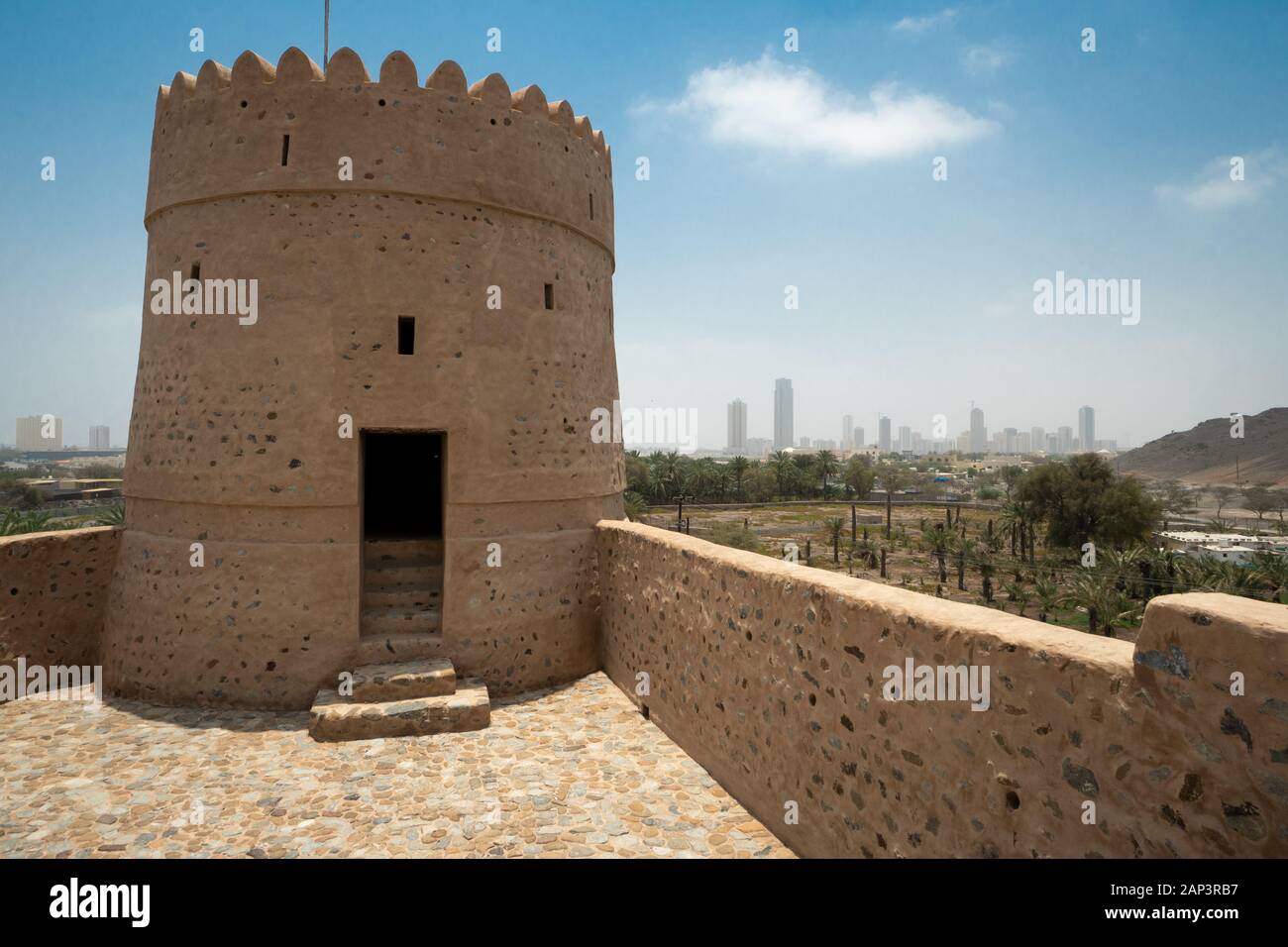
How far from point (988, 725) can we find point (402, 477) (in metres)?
11.9

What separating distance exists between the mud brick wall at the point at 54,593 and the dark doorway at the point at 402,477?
4.41 metres

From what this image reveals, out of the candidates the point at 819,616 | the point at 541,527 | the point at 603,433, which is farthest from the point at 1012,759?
the point at 603,433

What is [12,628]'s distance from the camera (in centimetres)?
777

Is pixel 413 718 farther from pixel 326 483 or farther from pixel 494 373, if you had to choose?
pixel 494 373

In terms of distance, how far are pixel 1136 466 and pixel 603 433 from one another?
489ft

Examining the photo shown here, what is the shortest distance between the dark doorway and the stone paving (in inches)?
225

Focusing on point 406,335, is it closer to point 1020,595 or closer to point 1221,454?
point 1020,595

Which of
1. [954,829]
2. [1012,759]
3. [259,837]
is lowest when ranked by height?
[259,837]

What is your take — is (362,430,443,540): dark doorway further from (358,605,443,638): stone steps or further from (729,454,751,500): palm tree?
(729,454,751,500): palm tree

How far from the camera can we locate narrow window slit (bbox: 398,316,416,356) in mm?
7867

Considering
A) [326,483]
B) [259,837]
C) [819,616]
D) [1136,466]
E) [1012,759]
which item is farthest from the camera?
[1136,466]

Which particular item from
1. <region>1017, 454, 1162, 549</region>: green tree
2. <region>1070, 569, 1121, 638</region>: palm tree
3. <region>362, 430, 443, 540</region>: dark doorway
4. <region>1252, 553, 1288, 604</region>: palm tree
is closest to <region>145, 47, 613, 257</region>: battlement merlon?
<region>362, 430, 443, 540</region>: dark doorway

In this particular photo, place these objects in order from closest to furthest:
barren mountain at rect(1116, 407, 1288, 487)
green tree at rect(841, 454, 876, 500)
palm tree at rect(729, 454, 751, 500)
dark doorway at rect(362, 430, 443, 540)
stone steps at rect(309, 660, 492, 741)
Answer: stone steps at rect(309, 660, 492, 741) < dark doorway at rect(362, 430, 443, 540) < palm tree at rect(729, 454, 751, 500) < green tree at rect(841, 454, 876, 500) < barren mountain at rect(1116, 407, 1288, 487)

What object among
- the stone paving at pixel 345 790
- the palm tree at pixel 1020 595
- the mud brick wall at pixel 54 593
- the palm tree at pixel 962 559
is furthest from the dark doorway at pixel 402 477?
the palm tree at pixel 962 559
